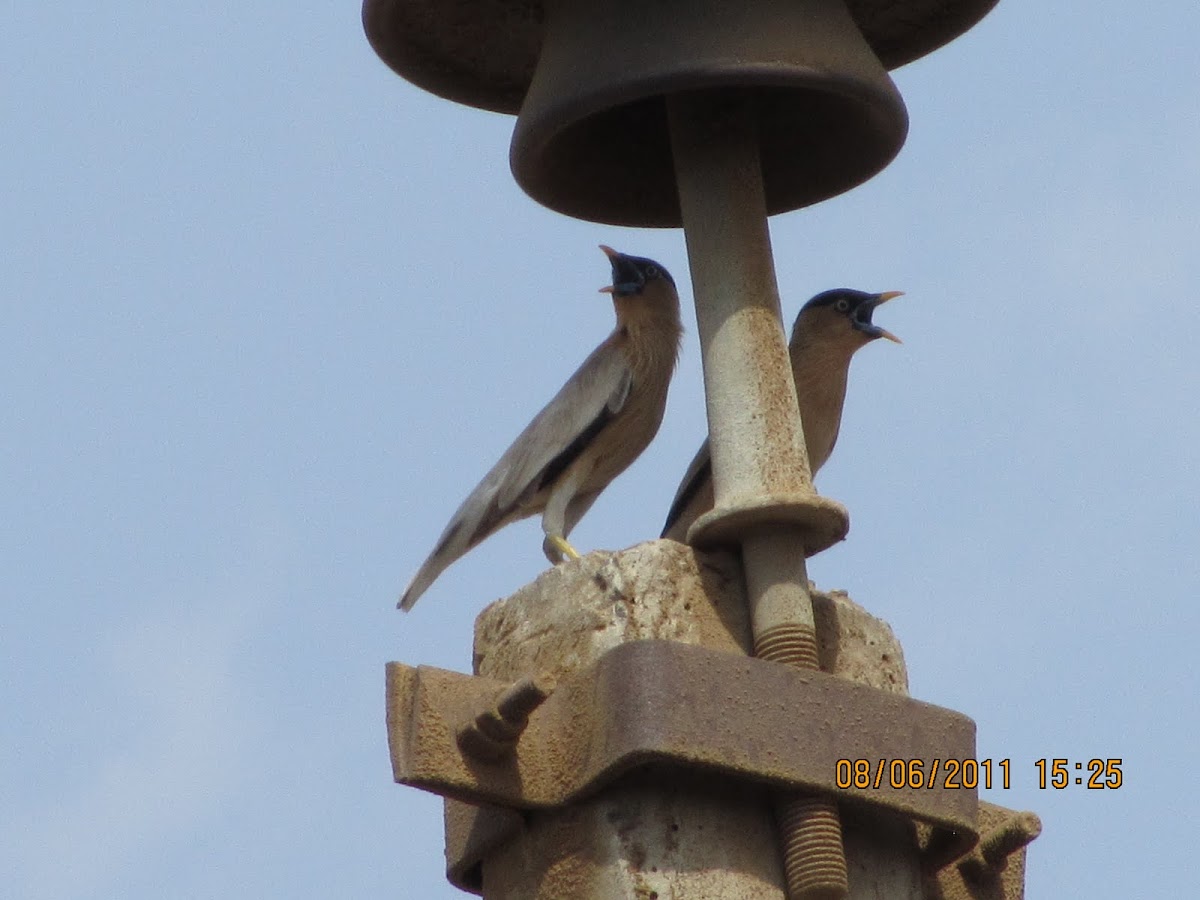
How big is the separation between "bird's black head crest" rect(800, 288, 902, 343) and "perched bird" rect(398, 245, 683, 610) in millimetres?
596

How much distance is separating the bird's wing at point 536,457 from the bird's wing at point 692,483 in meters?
0.34

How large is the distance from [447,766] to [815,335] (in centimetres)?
360

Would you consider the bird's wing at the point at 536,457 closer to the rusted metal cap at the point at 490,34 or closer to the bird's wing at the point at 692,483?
the bird's wing at the point at 692,483

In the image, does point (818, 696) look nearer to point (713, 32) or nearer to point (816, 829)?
point (816, 829)

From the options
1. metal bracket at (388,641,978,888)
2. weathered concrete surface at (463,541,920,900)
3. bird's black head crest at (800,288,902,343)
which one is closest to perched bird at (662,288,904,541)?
bird's black head crest at (800,288,902,343)

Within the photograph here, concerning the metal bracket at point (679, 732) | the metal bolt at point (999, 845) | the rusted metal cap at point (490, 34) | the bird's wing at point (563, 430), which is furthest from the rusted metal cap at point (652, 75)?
the metal bolt at point (999, 845)

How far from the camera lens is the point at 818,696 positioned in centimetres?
652

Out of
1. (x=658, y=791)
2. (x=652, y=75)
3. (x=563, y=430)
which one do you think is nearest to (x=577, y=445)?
(x=563, y=430)

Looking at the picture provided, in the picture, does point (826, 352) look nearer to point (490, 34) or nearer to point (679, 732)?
point (490, 34)

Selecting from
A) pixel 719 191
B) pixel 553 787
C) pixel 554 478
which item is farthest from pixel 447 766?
pixel 554 478

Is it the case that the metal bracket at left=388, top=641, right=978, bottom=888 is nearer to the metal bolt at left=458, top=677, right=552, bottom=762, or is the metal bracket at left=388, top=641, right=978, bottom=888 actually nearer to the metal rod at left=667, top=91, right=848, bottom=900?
the metal bolt at left=458, top=677, right=552, bottom=762

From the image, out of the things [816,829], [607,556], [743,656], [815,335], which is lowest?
[816,829]

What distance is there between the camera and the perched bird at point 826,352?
30.7 feet

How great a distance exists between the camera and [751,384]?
7.16 meters
